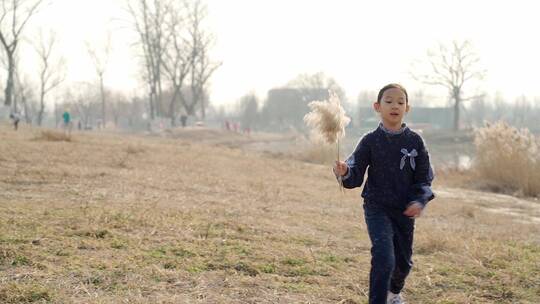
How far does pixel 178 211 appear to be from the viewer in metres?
6.75

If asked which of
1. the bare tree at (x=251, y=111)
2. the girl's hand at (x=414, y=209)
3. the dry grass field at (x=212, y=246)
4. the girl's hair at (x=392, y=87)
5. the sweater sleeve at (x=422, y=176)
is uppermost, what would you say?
the bare tree at (x=251, y=111)

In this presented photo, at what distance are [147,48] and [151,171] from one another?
131ft

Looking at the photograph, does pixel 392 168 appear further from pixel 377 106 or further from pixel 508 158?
pixel 508 158

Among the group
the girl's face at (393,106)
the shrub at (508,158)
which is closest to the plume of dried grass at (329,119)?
the girl's face at (393,106)

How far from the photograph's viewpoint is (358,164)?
3.70m

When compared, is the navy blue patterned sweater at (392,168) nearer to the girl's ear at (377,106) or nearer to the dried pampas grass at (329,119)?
the girl's ear at (377,106)

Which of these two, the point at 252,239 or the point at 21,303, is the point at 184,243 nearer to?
the point at 252,239

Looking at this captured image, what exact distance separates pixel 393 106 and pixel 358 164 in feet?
1.54

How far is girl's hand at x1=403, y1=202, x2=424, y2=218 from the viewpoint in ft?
11.4

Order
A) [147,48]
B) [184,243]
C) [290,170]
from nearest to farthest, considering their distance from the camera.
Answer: [184,243] < [290,170] < [147,48]

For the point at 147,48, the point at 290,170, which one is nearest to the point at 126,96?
the point at 147,48

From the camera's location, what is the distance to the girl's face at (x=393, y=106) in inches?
144

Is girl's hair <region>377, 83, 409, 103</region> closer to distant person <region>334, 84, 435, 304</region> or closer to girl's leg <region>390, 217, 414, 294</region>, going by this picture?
distant person <region>334, 84, 435, 304</region>

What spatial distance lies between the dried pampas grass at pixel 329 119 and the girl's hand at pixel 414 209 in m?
0.95
